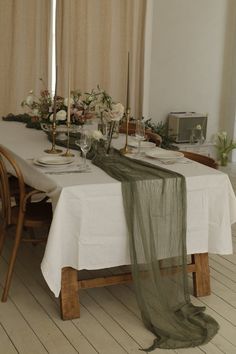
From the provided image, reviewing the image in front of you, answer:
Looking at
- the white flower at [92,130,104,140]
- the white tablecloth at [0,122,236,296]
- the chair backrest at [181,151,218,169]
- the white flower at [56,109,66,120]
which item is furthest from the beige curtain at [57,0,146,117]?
the white tablecloth at [0,122,236,296]

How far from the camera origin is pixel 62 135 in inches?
157

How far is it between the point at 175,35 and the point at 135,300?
3861 millimetres

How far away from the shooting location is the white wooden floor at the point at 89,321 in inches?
108

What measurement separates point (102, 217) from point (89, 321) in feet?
1.84

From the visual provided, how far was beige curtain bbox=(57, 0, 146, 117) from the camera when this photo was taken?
18.4ft

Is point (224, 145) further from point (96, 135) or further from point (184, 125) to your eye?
point (96, 135)

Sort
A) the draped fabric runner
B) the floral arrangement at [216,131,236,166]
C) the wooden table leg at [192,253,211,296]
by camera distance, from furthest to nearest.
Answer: the floral arrangement at [216,131,236,166], the wooden table leg at [192,253,211,296], the draped fabric runner

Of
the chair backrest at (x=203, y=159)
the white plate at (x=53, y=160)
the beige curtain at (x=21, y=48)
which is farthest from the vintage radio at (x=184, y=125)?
the white plate at (x=53, y=160)

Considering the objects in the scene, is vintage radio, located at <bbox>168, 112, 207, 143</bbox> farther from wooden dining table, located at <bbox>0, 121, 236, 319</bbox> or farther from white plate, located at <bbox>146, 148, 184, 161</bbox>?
wooden dining table, located at <bbox>0, 121, 236, 319</bbox>

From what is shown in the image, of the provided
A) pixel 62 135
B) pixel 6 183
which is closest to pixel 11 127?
pixel 62 135

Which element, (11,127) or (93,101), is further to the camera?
(11,127)

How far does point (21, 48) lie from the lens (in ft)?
17.9

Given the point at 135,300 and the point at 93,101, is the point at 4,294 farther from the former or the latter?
the point at 93,101

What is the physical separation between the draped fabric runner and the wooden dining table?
0.05 m
